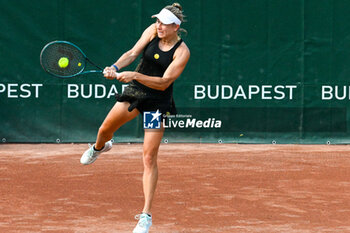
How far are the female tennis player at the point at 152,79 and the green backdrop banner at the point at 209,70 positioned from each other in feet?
16.2

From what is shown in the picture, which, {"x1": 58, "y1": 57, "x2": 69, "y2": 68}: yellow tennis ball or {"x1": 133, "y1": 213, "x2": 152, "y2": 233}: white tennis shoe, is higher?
{"x1": 58, "y1": 57, "x2": 69, "y2": 68}: yellow tennis ball

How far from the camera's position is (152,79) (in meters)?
4.46

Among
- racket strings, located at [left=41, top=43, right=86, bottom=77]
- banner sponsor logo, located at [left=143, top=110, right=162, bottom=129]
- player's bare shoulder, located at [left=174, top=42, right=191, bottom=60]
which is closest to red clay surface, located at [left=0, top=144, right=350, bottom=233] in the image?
banner sponsor logo, located at [left=143, top=110, right=162, bottom=129]

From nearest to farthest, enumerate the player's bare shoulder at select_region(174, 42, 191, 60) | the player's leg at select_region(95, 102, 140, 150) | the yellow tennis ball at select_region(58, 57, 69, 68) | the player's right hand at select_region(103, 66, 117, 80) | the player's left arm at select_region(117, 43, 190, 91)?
the player's right hand at select_region(103, 66, 117, 80) → the player's left arm at select_region(117, 43, 190, 91) → the player's bare shoulder at select_region(174, 42, 191, 60) → the player's leg at select_region(95, 102, 140, 150) → the yellow tennis ball at select_region(58, 57, 69, 68)

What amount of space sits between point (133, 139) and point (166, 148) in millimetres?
698

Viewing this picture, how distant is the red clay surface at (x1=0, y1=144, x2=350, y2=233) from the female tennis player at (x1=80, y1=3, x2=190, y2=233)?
0.43m

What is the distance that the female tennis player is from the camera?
4.45 m

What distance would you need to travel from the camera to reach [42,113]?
981cm

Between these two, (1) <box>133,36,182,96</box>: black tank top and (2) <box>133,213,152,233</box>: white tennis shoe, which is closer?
(2) <box>133,213,152,233</box>: white tennis shoe

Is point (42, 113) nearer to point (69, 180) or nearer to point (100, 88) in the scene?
point (100, 88)

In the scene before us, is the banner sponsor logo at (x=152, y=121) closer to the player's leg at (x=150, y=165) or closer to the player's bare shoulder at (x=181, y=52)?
the player's leg at (x=150, y=165)

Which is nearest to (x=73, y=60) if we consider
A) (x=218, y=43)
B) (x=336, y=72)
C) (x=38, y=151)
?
(x=38, y=151)

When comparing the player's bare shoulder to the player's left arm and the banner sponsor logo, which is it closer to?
the player's left arm

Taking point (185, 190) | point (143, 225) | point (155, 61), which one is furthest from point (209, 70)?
point (143, 225)
